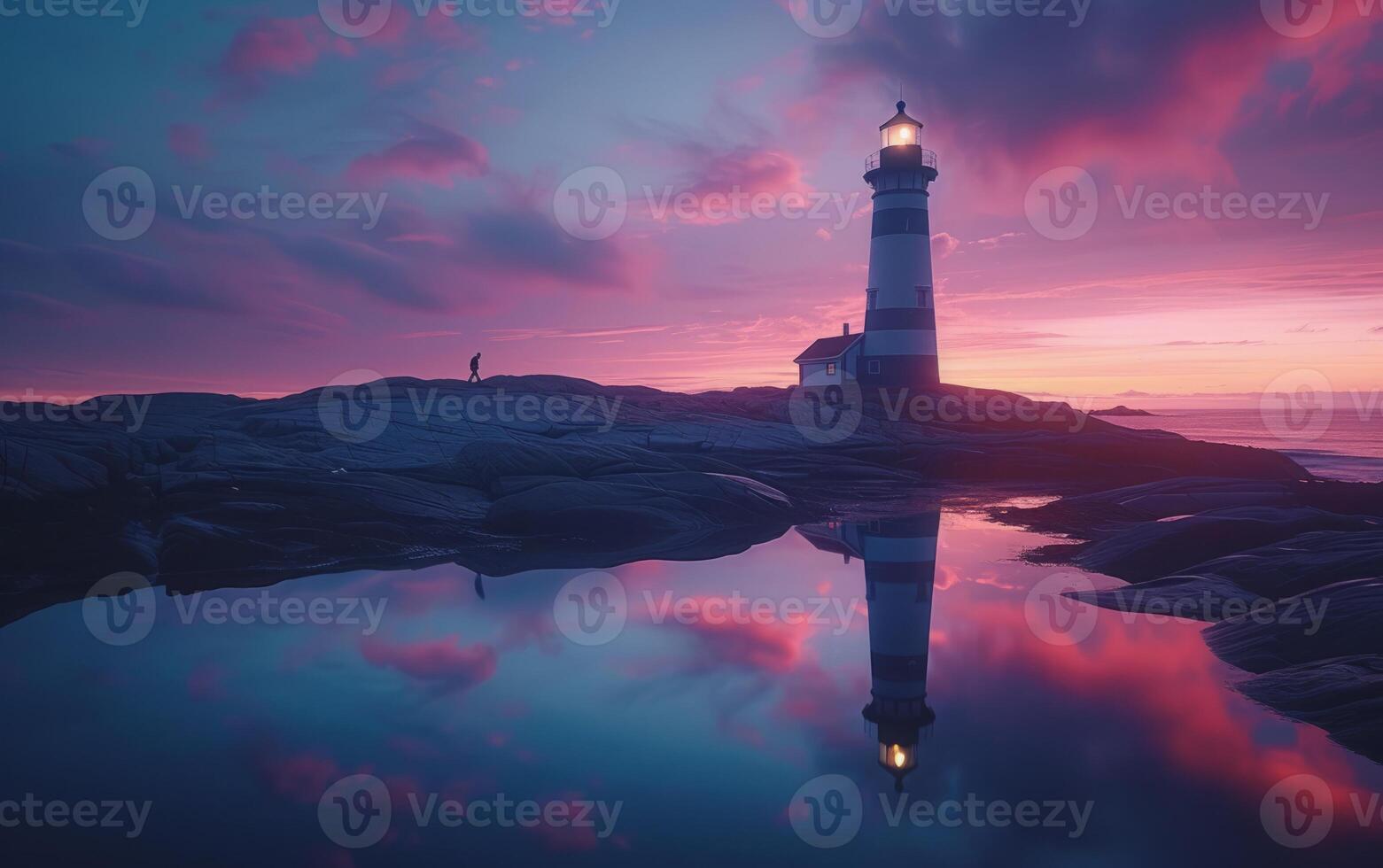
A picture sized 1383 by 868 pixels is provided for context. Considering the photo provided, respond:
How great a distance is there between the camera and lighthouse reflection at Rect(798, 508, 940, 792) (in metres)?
7.81

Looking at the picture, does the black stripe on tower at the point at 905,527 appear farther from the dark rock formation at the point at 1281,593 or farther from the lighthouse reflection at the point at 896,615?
the dark rock formation at the point at 1281,593

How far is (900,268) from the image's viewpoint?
137ft

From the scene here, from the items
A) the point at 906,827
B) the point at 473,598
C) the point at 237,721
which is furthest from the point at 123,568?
the point at 906,827

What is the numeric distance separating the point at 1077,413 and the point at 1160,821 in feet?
165

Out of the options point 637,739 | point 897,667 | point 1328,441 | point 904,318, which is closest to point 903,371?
point 904,318

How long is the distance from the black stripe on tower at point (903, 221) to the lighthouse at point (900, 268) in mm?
50

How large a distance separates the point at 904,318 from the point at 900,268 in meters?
2.82

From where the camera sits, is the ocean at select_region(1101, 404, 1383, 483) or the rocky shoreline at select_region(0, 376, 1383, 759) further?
the ocean at select_region(1101, 404, 1383, 483)

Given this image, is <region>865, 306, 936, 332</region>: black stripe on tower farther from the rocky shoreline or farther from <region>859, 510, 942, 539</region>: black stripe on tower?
<region>859, 510, 942, 539</region>: black stripe on tower

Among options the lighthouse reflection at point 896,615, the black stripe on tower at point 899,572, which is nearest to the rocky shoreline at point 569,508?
the lighthouse reflection at point 896,615

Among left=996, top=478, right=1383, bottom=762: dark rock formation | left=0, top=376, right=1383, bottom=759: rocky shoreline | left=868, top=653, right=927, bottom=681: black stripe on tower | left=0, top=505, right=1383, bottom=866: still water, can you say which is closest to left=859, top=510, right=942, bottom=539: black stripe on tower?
left=0, top=376, right=1383, bottom=759: rocky shoreline

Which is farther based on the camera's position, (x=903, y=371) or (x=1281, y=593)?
(x=903, y=371)

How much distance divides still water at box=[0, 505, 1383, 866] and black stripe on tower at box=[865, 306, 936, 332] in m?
31.7

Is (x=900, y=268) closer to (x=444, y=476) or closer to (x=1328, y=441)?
(x=444, y=476)
